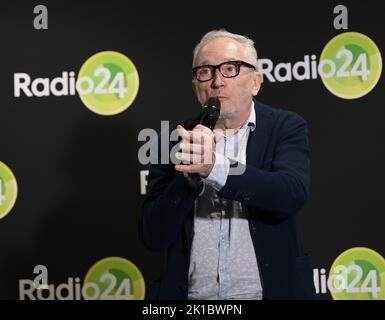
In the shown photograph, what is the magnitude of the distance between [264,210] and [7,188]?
149 centimetres

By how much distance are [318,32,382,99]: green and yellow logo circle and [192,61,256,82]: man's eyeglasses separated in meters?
0.86

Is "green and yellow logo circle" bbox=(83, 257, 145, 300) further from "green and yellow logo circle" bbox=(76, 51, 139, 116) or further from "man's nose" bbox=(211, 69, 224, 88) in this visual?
"man's nose" bbox=(211, 69, 224, 88)

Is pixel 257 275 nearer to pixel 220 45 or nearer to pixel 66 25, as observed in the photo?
pixel 220 45

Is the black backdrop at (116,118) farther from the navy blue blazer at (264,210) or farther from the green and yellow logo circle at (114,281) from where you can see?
the navy blue blazer at (264,210)

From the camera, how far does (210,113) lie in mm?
1524

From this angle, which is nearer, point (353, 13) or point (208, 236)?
point (208, 236)

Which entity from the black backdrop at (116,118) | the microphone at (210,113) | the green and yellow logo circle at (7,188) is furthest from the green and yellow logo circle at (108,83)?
the microphone at (210,113)

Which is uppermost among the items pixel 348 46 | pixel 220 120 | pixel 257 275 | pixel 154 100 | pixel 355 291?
pixel 348 46

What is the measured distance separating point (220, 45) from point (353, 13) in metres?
1.00

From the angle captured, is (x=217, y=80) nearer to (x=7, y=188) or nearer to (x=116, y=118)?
(x=116, y=118)

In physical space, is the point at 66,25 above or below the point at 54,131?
above

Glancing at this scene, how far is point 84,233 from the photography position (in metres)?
2.58

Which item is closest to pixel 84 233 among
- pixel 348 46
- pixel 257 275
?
pixel 257 275

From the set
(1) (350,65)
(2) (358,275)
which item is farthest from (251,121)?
(2) (358,275)
